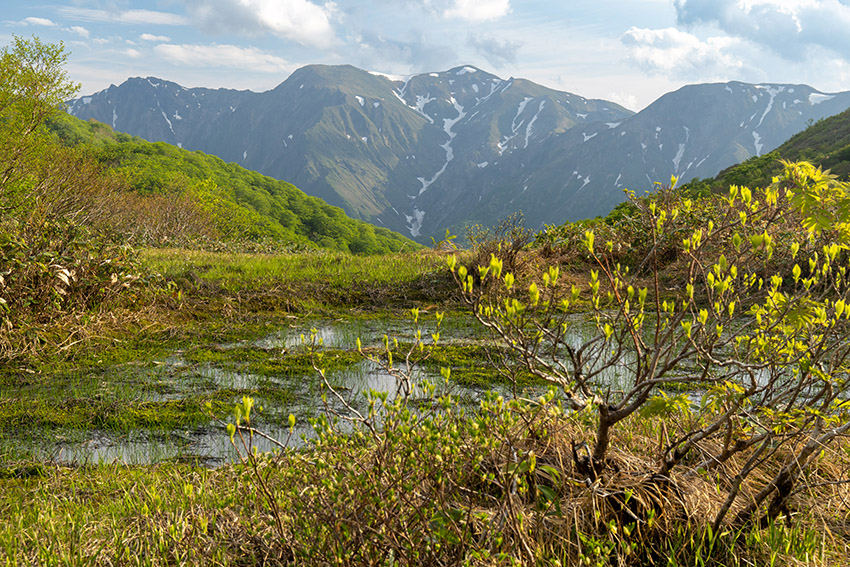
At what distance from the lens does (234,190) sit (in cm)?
8675

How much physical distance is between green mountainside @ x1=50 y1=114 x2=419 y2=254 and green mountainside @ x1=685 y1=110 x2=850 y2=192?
108 feet

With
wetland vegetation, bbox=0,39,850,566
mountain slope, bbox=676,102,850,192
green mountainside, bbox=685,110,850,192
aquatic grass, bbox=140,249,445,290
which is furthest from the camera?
mountain slope, bbox=676,102,850,192

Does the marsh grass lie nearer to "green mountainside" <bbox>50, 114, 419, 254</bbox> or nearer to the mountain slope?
the mountain slope

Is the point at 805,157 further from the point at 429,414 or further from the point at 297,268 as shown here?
the point at 429,414

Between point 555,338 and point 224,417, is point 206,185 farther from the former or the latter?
point 555,338

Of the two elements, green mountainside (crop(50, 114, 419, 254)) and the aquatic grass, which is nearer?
the aquatic grass

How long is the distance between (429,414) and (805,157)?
65.8 m

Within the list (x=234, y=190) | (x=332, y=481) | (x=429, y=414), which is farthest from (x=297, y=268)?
(x=234, y=190)

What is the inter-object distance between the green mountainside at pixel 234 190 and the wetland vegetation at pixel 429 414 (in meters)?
43.4

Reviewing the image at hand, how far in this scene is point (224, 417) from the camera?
5203mm

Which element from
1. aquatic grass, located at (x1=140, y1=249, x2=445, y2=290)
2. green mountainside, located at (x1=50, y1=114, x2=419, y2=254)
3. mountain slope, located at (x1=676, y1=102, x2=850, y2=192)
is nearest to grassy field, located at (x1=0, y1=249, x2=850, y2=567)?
aquatic grass, located at (x1=140, y1=249, x2=445, y2=290)

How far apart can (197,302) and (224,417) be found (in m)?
5.17

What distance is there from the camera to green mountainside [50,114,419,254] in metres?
61.4

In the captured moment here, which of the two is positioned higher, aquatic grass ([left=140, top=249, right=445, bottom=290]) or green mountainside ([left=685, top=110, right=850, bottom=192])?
green mountainside ([left=685, top=110, right=850, bottom=192])
